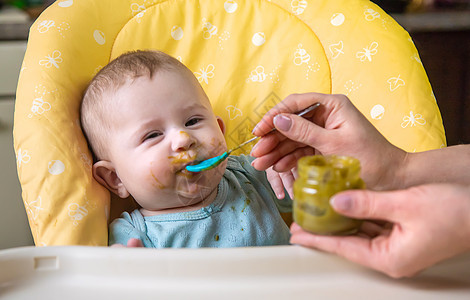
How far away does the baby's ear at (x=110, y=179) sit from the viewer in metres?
1.03

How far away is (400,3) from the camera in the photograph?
2303 mm

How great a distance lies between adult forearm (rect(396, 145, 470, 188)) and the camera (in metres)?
0.85

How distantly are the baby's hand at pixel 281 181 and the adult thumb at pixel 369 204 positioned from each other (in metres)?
0.41

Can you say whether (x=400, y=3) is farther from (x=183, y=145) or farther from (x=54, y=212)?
(x=54, y=212)

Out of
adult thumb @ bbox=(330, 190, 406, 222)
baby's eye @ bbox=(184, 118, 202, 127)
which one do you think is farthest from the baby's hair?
adult thumb @ bbox=(330, 190, 406, 222)

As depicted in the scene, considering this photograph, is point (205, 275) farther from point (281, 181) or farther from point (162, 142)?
point (281, 181)

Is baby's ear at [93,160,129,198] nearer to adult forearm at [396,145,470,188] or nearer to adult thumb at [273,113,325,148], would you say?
adult thumb at [273,113,325,148]

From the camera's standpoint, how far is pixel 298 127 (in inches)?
31.9

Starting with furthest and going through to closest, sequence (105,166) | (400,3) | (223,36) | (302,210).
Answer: (400,3)
(223,36)
(105,166)
(302,210)

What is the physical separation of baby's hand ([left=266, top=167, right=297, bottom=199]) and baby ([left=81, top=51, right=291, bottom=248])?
28 mm

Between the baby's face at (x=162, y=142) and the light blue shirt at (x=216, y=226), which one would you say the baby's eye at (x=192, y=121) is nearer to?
the baby's face at (x=162, y=142)

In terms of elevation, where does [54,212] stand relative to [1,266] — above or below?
below

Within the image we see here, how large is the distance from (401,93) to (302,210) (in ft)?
1.96

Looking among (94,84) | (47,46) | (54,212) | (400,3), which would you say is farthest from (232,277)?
(400,3)
